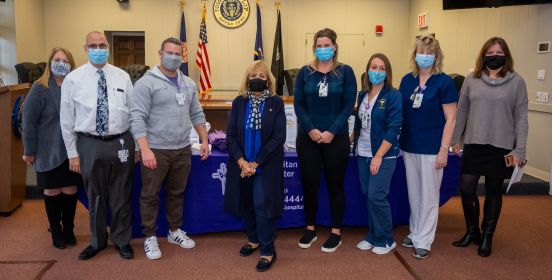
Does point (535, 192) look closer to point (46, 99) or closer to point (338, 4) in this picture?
point (46, 99)

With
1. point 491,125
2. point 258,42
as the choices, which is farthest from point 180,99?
point 258,42

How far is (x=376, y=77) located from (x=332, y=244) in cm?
116

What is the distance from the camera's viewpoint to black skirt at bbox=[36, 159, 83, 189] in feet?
9.67

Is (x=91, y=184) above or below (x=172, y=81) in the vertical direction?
below

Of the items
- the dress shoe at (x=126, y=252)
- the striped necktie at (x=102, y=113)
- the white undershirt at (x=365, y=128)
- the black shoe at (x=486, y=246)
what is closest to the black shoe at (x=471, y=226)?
the black shoe at (x=486, y=246)

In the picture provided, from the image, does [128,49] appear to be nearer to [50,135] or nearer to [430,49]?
[50,135]

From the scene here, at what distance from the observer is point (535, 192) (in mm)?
4676

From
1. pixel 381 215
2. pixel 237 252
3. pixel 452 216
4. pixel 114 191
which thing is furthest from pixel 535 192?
pixel 114 191

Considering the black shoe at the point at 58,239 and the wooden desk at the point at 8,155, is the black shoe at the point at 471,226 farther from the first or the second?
the wooden desk at the point at 8,155

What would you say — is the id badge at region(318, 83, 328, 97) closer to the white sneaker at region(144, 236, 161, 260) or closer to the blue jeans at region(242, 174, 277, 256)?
the blue jeans at region(242, 174, 277, 256)

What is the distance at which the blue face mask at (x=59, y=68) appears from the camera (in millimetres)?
2846

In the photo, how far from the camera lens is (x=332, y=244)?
3109 mm

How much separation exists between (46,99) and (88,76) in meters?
0.38

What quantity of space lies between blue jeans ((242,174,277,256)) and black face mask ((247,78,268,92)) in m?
0.52
